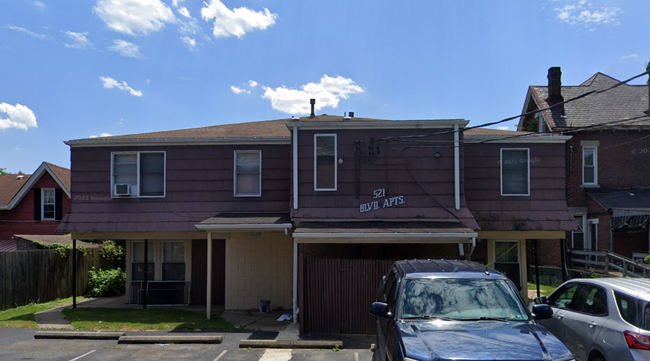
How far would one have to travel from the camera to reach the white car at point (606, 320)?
546cm

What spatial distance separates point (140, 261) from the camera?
15.9 m

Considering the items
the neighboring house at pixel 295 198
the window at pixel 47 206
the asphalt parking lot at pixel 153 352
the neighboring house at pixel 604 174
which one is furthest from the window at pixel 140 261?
the neighboring house at pixel 604 174

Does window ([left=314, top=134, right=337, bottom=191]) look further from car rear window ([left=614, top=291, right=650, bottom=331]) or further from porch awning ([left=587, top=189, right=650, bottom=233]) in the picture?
porch awning ([left=587, top=189, right=650, bottom=233])

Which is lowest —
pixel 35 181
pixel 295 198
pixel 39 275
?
pixel 39 275

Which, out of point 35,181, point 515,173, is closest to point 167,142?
point 515,173

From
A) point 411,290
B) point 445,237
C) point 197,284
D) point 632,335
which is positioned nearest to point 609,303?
point 632,335

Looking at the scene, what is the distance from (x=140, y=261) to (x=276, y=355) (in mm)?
8446

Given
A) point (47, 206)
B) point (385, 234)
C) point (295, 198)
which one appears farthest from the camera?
point (47, 206)

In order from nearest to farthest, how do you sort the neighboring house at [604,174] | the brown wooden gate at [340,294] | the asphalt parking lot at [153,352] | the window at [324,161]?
the asphalt parking lot at [153,352] → the brown wooden gate at [340,294] → the window at [324,161] → the neighboring house at [604,174]

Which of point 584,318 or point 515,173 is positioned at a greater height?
point 515,173

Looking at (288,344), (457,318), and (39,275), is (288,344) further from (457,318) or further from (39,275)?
(39,275)

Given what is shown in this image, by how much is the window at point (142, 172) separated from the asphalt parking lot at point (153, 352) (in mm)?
5246

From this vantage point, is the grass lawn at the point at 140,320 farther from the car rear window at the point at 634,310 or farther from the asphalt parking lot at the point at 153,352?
the car rear window at the point at 634,310

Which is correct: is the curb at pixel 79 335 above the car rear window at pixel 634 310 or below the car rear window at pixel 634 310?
below
